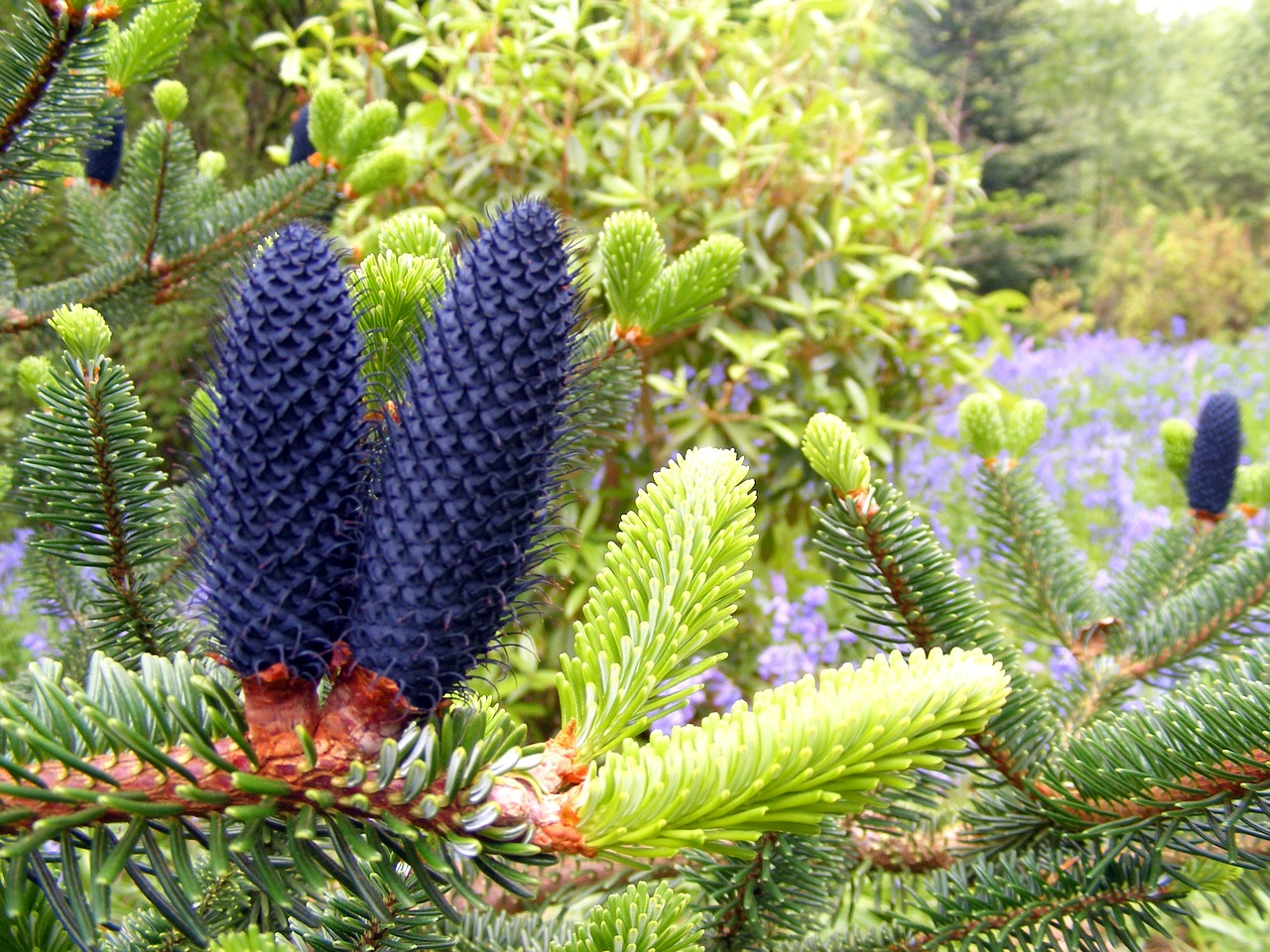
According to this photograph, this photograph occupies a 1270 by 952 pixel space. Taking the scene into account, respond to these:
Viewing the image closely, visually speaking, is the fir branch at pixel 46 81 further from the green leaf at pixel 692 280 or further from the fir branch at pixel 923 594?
the fir branch at pixel 923 594

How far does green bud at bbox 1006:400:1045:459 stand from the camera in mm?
1336

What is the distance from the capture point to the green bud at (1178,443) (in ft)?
5.11

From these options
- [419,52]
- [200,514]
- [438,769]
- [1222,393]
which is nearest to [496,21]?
[419,52]

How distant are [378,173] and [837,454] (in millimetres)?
931

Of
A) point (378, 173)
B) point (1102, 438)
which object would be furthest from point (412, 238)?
point (1102, 438)

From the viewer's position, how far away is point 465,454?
19.6 inches

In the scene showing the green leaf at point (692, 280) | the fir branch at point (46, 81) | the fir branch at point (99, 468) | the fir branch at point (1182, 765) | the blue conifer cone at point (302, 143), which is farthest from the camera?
the blue conifer cone at point (302, 143)

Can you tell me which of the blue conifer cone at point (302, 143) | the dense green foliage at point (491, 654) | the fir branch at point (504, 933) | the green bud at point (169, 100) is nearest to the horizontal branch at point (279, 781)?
the dense green foliage at point (491, 654)

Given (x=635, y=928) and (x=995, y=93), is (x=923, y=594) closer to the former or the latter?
(x=635, y=928)

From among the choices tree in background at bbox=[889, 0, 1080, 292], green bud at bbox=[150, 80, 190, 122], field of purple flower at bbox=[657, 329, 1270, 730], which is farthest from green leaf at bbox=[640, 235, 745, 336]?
tree in background at bbox=[889, 0, 1080, 292]

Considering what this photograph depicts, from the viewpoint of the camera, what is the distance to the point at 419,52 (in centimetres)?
294

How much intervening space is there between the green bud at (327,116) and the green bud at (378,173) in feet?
0.18

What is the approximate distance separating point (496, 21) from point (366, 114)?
176 centimetres

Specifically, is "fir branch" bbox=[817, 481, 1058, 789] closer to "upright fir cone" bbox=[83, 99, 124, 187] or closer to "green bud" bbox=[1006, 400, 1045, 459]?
"green bud" bbox=[1006, 400, 1045, 459]
